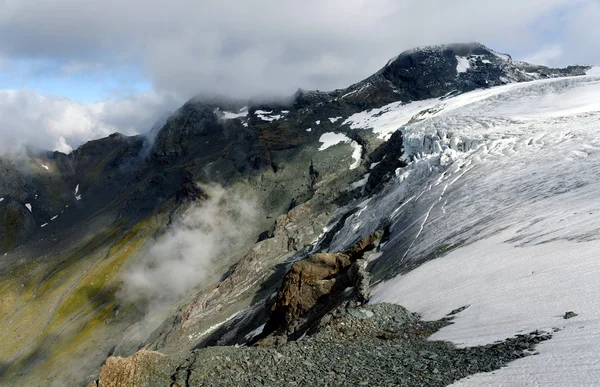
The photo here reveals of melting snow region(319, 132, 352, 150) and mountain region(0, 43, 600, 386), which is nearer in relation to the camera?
mountain region(0, 43, 600, 386)

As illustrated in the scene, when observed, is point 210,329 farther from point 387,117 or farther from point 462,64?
point 462,64

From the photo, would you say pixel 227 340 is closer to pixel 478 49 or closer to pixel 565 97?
pixel 565 97

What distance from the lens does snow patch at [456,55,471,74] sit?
17738 centimetres

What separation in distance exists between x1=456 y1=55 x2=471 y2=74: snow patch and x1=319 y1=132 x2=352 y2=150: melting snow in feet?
225

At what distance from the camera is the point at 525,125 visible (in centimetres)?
5675

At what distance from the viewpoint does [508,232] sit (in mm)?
27516

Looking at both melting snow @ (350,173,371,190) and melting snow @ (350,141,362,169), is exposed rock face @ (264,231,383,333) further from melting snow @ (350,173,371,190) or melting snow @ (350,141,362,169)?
melting snow @ (350,141,362,169)

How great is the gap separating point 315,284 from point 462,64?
566ft

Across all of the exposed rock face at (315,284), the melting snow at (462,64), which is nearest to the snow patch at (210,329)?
the exposed rock face at (315,284)

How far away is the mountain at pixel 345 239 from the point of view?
63.5ft

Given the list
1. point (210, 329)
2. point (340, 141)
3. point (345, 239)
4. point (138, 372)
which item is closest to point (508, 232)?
point (138, 372)

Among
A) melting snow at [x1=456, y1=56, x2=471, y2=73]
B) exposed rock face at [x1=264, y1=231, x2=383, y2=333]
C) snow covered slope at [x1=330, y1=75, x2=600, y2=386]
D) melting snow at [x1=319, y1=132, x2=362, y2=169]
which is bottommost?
exposed rock face at [x1=264, y1=231, x2=383, y2=333]

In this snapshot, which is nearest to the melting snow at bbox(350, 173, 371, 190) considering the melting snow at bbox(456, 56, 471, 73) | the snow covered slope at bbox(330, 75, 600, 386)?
the snow covered slope at bbox(330, 75, 600, 386)

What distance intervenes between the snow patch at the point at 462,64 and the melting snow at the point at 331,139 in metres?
68.6
